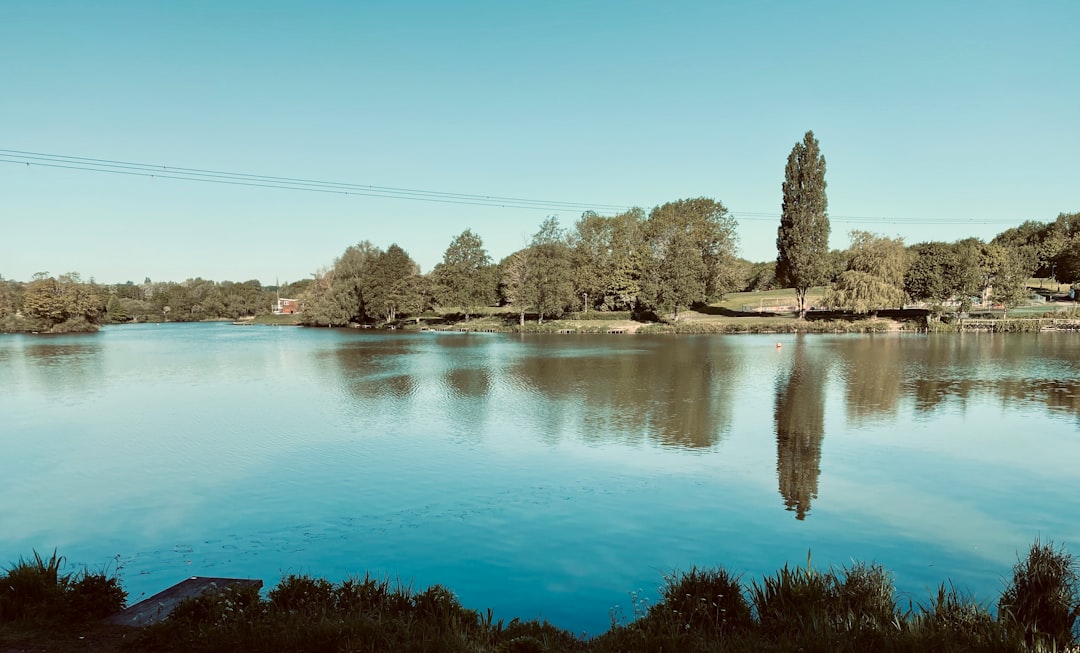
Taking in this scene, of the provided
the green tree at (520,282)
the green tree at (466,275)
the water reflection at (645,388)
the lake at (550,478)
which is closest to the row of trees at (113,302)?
the green tree at (466,275)

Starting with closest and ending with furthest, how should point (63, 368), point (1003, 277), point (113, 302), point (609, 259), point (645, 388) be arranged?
point (645, 388)
point (63, 368)
point (1003, 277)
point (609, 259)
point (113, 302)

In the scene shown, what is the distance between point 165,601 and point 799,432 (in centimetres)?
1852

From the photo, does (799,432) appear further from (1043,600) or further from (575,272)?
(575,272)

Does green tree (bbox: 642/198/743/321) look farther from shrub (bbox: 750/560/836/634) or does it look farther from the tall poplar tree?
shrub (bbox: 750/560/836/634)

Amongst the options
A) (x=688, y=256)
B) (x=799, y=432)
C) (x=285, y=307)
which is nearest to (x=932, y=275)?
(x=688, y=256)

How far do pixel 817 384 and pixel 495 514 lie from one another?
2305 centimetres

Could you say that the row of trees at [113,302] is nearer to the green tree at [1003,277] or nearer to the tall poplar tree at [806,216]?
the tall poplar tree at [806,216]

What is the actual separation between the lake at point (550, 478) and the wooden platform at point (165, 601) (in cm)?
189

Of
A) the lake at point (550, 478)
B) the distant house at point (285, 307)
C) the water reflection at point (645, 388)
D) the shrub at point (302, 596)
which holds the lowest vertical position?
the lake at point (550, 478)

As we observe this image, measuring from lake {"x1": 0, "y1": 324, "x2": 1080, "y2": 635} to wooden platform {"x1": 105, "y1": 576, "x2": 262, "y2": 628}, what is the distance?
1888mm

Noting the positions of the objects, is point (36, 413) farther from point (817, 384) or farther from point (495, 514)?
point (817, 384)

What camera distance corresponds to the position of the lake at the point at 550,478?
11141 millimetres

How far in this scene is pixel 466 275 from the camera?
8550cm

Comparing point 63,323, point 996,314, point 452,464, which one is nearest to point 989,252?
point 996,314
